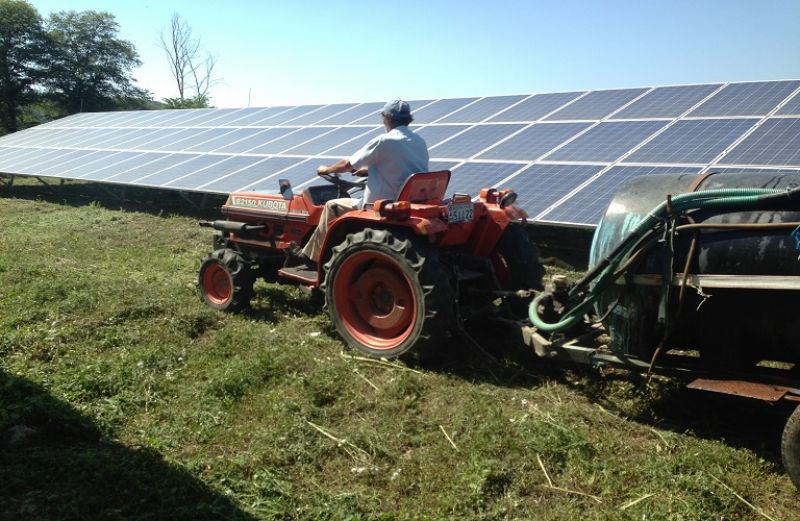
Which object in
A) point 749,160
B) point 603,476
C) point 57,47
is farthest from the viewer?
point 57,47

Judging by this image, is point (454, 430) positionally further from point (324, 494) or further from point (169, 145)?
point (169, 145)

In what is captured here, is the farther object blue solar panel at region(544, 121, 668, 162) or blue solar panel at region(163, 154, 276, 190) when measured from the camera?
blue solar panel at region(163, 154, 276, 190)

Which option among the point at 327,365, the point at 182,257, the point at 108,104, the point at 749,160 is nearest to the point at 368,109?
the point at 182,257

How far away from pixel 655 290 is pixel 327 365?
237 centimetres

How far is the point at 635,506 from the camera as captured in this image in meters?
3.04

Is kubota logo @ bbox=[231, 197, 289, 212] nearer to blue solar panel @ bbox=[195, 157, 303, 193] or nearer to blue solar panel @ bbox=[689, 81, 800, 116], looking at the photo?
blue solar panel @ bbox=[195, 157, 303, 193]

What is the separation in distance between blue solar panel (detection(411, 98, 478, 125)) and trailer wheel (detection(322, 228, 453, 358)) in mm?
7853

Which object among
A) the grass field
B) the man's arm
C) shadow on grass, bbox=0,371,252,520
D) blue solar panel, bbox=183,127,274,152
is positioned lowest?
shadow on grass, bbox=0,371,252,520

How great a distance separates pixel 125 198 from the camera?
15.3 metres

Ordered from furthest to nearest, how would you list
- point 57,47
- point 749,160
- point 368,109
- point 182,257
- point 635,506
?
point 57,47, point 368,109, point 182,257, point 749,160, point 635,506

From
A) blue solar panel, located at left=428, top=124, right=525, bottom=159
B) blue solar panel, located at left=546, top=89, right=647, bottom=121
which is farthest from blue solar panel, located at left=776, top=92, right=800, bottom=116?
blue solar panel, located at left=428, top=124, right=525, bottom=159

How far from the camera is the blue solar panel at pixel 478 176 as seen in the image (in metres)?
8.44

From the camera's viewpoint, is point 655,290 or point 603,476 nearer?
point 603,476

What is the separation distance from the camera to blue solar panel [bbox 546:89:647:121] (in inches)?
406
